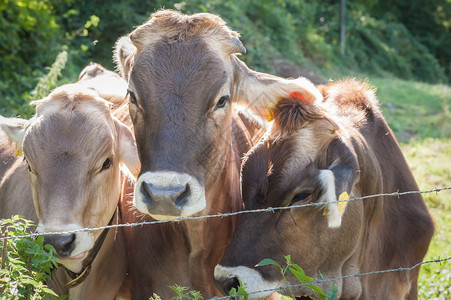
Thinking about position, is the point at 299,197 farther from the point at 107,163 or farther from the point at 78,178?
the point at 78,178

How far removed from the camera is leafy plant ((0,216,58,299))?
10.5ft

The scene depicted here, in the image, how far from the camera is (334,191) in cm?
399

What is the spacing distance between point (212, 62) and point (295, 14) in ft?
62.0

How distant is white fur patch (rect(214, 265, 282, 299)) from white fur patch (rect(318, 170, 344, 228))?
0.51 metres

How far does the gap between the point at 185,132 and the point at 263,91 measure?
2.65ft

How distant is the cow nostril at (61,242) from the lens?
3758 mm

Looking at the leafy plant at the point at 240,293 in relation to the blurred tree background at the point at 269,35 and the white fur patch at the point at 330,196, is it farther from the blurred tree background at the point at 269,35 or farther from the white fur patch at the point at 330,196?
the blurred tree background at the point at 269,35

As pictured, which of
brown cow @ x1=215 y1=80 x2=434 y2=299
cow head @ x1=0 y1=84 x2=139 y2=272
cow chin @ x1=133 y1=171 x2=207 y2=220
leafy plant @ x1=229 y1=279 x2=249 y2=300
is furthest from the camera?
brown cow @ x1=215 y1=80 x2=434 y2=299

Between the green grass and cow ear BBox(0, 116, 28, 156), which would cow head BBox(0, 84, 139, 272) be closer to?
cow ear BBox(0, 116, 28, 156)

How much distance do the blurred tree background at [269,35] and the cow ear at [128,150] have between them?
8.29 feet

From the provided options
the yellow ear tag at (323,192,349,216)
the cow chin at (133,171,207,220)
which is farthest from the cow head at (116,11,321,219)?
the yellow ear tag at (323,192,349,216)

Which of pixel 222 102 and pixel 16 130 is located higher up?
pixel 222 102

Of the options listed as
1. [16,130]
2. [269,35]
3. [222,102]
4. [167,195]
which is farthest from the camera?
[269,35]

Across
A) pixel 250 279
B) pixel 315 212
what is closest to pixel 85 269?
pixel 250 279
